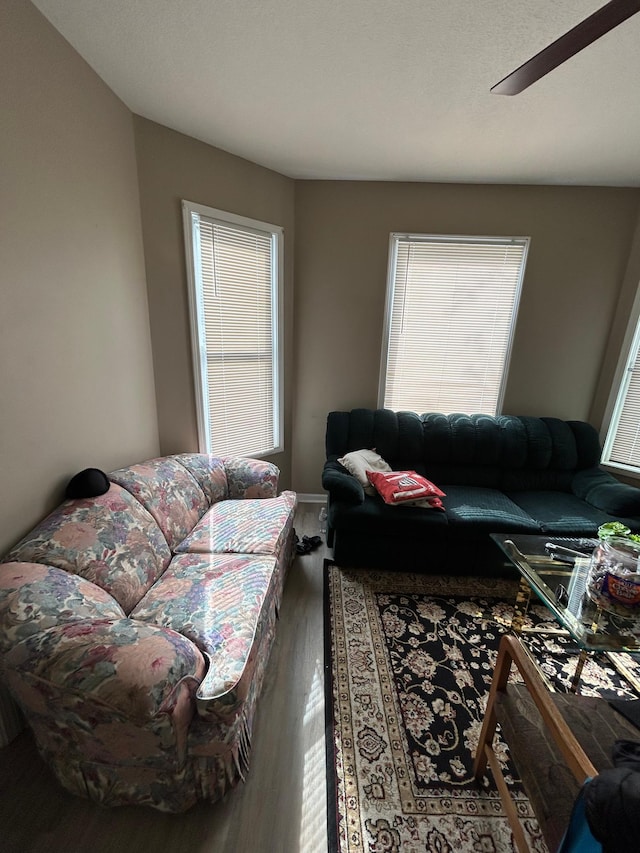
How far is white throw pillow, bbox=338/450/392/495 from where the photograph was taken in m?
2.45

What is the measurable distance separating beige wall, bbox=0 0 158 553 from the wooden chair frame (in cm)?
187

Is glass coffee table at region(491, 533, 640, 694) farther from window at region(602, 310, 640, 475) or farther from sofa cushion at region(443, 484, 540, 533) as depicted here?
window at region(602, 310, 640, 475)

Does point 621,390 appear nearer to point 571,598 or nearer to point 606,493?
point 606,493

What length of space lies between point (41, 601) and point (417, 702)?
5.13ft

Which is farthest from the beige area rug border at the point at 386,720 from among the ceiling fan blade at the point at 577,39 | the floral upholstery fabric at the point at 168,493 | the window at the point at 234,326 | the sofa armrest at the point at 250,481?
the ceiling fan blade at the point at 577,39

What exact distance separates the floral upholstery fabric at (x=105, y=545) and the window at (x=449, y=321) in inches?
85.6

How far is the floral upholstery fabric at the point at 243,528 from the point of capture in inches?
72.6

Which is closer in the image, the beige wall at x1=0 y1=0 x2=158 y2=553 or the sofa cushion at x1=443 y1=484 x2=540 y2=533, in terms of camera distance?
the beige wall at x1=0 y1=0 x2=158 y2=553

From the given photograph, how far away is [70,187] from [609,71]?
8.11ft

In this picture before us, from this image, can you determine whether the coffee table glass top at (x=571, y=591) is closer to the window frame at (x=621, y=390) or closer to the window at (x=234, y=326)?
the window frame at (x=621, y=390)

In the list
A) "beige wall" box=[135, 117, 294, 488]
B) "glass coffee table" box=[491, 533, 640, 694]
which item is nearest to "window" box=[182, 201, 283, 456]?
"beige wall" box=[135, 117, 294, 488]

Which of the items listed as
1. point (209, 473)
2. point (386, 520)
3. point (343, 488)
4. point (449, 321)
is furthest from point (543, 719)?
point (449, 321)

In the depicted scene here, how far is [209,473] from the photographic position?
232 cm

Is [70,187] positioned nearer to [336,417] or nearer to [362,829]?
[336,417]
